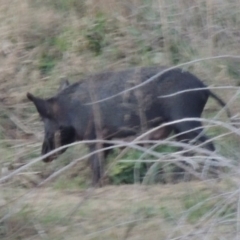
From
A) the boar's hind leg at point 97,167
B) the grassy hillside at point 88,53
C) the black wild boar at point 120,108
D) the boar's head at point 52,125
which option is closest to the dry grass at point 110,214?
the grassy hillside at point 88,53

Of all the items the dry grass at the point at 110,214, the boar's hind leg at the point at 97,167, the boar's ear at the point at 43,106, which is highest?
the boar's ear at the point at 43,106

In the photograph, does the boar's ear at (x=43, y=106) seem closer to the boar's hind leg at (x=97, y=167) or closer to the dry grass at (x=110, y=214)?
the boar's hind leg at (x=97, y=167)

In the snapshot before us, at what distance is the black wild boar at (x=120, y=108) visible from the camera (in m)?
6.80

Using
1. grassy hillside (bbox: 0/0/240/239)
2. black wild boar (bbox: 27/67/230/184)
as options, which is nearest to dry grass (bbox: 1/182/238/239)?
grassy hillside (bbox: 0/0/240/239)

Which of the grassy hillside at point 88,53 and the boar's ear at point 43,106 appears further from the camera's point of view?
the boar's ear at point 43,106

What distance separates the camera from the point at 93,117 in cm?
696

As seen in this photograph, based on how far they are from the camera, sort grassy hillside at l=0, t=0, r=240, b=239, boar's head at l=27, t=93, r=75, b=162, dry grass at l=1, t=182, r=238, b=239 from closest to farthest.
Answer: dry grass at l=1, t=182, r=238, b=239 → grassy hillside at l=0, t=0, r=240, b=239 → boar's head at l=27, t=93, r=75, b=162

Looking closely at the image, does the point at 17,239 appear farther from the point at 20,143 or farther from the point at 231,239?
the point at 20,143

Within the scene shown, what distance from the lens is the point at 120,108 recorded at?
697 cm

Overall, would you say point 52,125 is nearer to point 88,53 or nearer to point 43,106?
point 43,106

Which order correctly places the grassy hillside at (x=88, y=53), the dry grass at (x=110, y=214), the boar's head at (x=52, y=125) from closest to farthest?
1. the dry grass at (x=110, y=214)
2. the grassy hillside at (x=88, y=53)
3. the boar's head at (x=52, y=125)

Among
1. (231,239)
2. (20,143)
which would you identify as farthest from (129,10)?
(231,239)

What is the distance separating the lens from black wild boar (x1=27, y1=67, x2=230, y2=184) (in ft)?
22.3

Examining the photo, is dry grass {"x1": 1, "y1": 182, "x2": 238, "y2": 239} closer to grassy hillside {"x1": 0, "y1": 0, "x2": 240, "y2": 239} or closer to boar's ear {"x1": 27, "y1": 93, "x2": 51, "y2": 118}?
grassy hillside {"x1": 0, "y1": 0, "x2": 240, "y2": 239}
